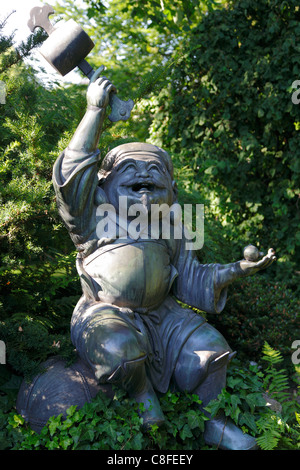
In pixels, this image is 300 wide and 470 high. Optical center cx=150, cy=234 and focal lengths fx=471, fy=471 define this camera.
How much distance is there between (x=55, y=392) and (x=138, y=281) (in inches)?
31.7

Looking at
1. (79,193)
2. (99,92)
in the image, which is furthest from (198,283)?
(99,92)

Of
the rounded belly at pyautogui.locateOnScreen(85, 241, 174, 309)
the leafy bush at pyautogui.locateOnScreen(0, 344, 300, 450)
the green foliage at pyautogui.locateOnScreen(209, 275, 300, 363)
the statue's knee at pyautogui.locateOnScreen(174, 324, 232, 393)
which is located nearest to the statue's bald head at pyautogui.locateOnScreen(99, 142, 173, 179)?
the rounded belly at pyautogui.locateOnScreen(85, 241, 174, 309)

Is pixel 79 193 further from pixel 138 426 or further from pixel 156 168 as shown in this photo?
pixel 138 426

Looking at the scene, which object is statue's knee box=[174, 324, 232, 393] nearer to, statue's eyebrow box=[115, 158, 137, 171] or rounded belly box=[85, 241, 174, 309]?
rounded belly box=[85, 241, 174, 309]

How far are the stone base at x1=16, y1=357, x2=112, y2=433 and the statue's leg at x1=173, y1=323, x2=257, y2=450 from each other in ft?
1.57

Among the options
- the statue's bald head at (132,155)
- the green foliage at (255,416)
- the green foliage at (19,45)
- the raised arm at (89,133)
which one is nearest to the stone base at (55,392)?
the green foliage at (255,416)

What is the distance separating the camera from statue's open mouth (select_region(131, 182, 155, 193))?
9.87 ft

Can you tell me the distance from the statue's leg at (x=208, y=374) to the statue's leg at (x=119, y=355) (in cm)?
24

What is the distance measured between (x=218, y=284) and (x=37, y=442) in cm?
143

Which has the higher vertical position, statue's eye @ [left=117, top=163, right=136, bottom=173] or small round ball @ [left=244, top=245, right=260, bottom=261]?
statue's eye @ [left=117, top=163, right=136, bottom=173]

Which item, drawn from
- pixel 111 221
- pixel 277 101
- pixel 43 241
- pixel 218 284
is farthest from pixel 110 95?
pixel 277 101

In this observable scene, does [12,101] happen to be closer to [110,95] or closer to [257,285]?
[110,95]

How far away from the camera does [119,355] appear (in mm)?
2496

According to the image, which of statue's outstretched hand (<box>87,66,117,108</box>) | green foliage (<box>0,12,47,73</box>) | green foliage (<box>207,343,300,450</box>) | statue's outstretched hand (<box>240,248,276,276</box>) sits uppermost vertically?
green foliage (<box>0,12,47,73</box>)
